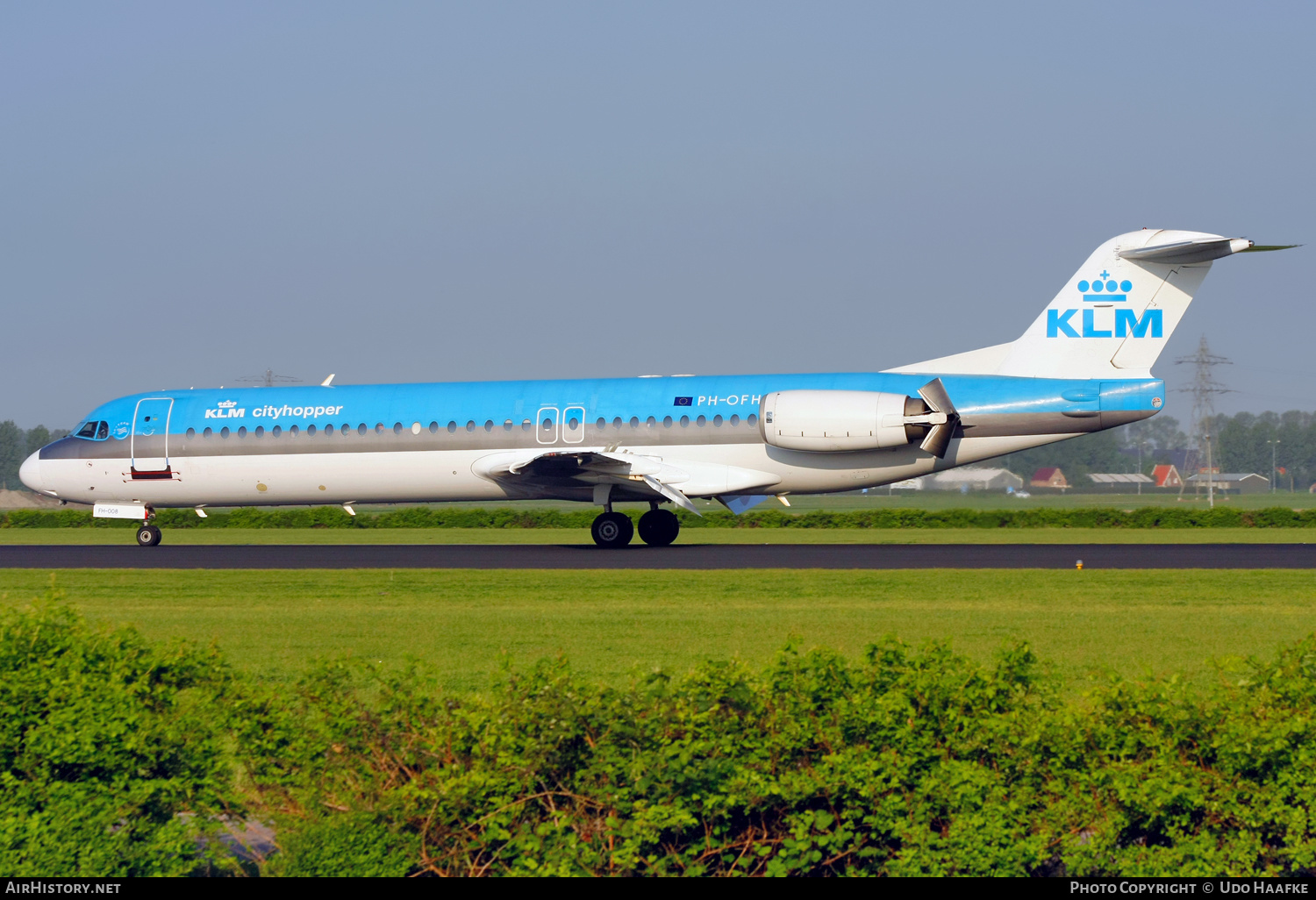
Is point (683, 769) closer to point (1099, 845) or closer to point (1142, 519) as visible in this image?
point (1099, 845)

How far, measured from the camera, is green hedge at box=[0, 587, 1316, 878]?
632 centimetres

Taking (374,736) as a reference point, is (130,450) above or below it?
above

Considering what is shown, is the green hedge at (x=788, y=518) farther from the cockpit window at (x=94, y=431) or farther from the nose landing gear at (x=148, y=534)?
the cockpit window at (x=94, y=431)

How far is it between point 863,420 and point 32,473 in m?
20.2

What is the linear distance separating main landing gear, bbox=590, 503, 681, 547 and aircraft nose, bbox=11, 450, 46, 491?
1377 centimetres

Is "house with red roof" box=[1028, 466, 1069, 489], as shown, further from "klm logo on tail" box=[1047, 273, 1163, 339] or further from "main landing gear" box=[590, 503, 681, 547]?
"main landing gear" box=[590, 503, 681, 547]

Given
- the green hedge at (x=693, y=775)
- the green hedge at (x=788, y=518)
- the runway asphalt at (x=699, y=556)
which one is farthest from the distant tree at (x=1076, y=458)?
the green hedge at (x=693, y=775)

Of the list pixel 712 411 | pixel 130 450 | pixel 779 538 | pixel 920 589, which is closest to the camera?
pixel 920 589

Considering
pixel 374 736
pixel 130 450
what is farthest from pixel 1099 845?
pixel 130 450

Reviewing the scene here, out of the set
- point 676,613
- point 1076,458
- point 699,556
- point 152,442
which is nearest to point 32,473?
point 152,442

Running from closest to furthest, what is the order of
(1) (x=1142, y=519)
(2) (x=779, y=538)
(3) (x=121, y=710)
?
(3) (x=121, y=710) → (2) (x=779, y=538) → (1) (x=1142, y=519)

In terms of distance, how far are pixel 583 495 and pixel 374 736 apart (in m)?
20.5

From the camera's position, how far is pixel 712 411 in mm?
26453

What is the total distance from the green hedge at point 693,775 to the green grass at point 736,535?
81.3ft
